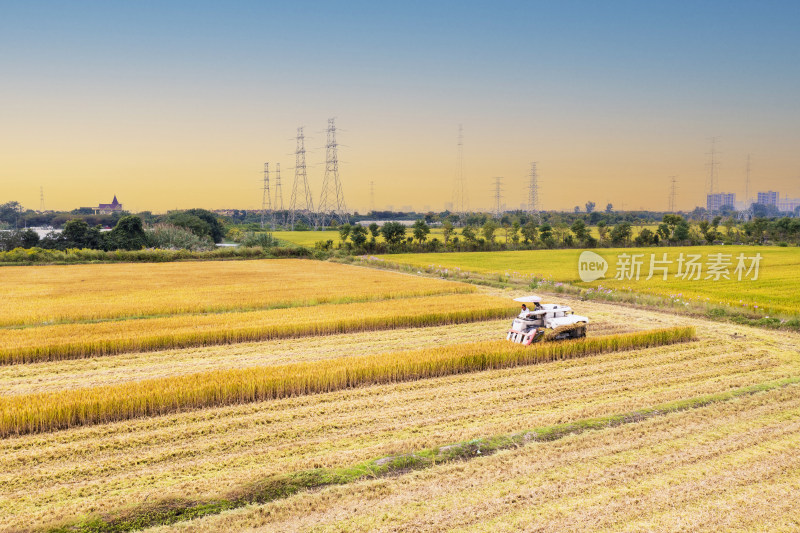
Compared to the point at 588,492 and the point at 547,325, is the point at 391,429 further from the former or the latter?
the point at 547,325

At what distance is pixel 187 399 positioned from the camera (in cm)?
1155

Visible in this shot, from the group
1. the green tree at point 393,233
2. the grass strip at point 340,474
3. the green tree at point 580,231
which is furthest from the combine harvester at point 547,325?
the green tree at point 580,231

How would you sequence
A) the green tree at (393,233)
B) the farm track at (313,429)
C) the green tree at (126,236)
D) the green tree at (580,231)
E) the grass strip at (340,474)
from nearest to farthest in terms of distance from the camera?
the grass strip at (340,474) → the farm track at (313,429) → the green tree at (393,233) → the green tree at (126,236) → the green tree at (580,231)

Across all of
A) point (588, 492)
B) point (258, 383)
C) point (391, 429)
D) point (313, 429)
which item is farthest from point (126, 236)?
point (588, 492)

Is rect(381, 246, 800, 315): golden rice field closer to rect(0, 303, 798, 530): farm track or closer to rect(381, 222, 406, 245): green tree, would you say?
rect(0, 303, 798, 530): farm track

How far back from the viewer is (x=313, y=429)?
10.3 m

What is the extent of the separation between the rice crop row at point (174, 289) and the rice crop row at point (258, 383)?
13.3 m

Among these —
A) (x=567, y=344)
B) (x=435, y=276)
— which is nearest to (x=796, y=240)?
(x=435, y=276)

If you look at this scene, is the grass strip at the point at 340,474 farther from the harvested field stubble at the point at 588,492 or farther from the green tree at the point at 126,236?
the green tree at the point at 126,236

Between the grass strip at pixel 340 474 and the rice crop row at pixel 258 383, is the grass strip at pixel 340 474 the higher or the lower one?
the lower one

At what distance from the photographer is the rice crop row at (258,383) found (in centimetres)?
1054

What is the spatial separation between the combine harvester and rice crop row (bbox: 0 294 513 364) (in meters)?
5.70

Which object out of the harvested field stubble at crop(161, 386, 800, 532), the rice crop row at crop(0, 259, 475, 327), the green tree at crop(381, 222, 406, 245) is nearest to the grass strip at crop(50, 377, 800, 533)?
the harvested field stubble at crop(161, 386, 800, 532)

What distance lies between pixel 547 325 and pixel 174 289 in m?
24.6
